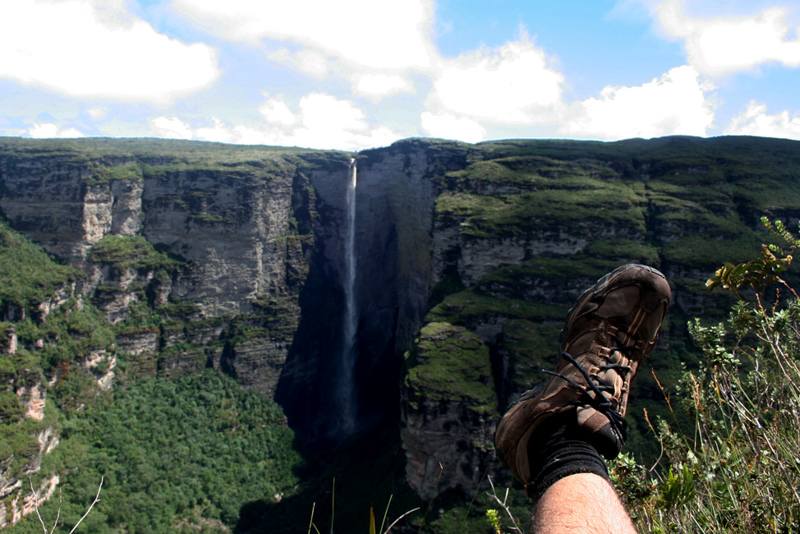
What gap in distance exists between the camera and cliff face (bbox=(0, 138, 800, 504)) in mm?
24797

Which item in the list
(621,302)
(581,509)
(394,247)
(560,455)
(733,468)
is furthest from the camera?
(394,247)

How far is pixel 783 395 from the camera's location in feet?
13.4

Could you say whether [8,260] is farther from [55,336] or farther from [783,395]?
[783,395]

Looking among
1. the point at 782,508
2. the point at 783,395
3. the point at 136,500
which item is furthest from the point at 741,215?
the point at 136,500

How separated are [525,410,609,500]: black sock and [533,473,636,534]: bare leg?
80 mm

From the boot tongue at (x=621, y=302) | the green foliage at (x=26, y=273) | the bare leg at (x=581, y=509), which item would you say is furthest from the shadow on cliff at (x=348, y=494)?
the bare leg at (x=581, y=509)

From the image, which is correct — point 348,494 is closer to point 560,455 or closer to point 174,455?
point 174,455

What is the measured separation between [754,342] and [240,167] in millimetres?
34435

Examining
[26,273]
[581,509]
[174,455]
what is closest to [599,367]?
[581,509]

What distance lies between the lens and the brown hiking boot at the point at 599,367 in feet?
10.6

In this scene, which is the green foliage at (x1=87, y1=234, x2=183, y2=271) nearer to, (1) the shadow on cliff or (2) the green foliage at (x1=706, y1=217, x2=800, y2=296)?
(1) the shadow on cliff

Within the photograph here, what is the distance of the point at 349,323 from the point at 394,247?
8.23 meters

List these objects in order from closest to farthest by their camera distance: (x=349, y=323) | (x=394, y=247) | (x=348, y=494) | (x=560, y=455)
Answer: (x=560, y=455) < (x=348, y=494) < (x=394, y=247) < (x=349, y=323)

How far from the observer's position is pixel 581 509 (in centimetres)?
239
